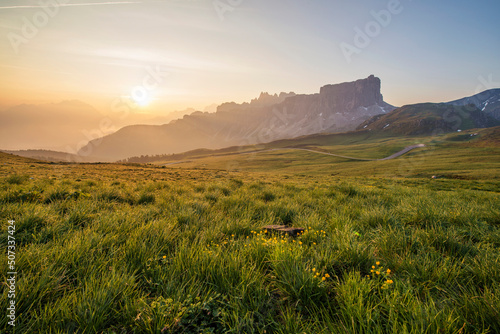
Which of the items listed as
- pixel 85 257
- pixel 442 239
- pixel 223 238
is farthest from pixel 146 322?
pixel 442 239

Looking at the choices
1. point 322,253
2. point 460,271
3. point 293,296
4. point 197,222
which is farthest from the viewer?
point 197,222

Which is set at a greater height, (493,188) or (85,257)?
(85,257)

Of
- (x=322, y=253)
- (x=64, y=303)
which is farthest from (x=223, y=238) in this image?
(x=64, y=303)

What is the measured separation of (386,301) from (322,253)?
3.06ft

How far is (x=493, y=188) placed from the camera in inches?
1134

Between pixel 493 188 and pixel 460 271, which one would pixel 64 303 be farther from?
pixel 493 188

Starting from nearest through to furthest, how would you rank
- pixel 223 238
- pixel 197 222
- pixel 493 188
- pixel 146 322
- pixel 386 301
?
pixel 146 322
pixel 386 301
pixel 223 238
pixel 197 222
pixel 493 188

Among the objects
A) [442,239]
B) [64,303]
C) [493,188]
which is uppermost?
[64,303]

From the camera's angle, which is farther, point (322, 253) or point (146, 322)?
point (322, 253)

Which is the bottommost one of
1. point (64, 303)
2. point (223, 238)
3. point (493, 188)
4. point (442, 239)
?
point (493, 188)

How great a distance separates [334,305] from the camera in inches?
94.4

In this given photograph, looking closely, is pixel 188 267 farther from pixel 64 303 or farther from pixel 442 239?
pixel 442 239

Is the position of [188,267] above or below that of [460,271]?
above

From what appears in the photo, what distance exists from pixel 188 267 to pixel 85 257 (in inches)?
56.3
